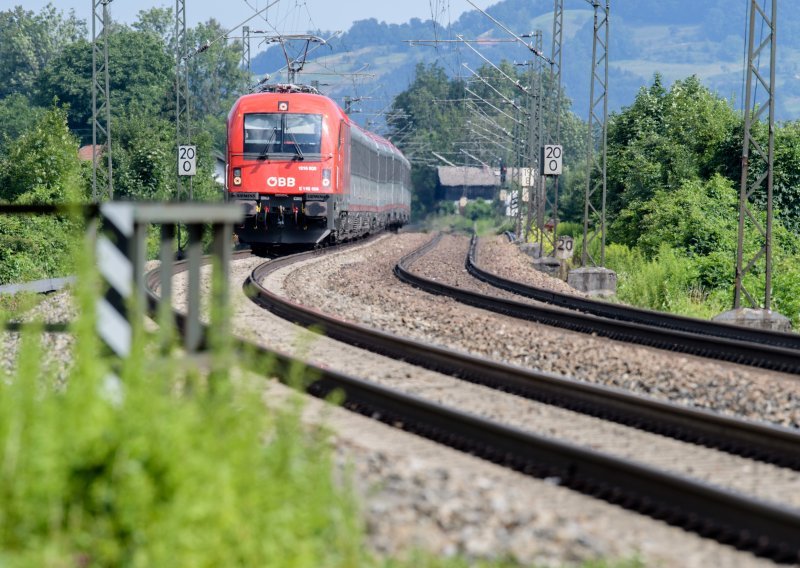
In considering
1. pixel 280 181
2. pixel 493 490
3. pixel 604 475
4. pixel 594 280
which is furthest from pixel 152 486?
pixel 594 280

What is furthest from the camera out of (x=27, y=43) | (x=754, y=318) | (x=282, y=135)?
(x=27, y=43)

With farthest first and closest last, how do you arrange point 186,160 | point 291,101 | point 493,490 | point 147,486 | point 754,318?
point 186,160
point 291,101
point 754,318
point 493,490
point 147,486

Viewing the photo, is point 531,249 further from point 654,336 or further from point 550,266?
point 654,336

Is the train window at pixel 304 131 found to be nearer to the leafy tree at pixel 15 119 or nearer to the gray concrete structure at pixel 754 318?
the gray concrete structure at pixel 754 318

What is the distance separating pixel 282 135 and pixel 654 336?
13.5 metres

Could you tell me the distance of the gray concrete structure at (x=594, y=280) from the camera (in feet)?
87.4

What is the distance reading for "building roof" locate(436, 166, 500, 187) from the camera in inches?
5330

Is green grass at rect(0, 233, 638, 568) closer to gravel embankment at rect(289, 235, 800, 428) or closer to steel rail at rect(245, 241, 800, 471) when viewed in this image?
steel rail at rect(245, 241, 800, 471)

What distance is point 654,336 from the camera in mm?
13656

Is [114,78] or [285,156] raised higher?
[114,78]

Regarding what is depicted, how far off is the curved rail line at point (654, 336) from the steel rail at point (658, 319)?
0.63m

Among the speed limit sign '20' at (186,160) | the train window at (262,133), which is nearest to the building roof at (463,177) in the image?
the speed limit sign '20' at (186,160)

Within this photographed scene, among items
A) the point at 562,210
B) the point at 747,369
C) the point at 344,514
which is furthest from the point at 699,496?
the point at 562,210

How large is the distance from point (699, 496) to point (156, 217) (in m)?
2.94
